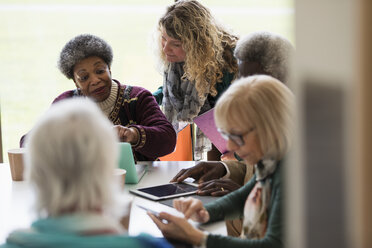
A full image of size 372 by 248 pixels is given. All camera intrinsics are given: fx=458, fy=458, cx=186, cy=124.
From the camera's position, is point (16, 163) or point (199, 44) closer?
point (16, 163)

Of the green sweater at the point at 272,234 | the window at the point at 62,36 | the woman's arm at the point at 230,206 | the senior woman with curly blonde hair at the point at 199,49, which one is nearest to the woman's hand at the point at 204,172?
the woman's arm at the point at 230,206

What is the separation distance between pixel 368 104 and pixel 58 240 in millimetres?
667

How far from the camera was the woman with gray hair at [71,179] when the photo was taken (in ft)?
2.79

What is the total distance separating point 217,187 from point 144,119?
2.84 ft

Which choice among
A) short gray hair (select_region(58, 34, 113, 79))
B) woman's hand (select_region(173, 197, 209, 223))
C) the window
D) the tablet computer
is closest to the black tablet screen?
the tablet computer

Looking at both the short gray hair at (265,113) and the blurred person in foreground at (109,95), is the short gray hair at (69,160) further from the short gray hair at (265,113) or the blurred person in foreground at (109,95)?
the blurred person in foreground at (109,95)

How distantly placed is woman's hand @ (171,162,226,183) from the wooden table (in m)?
0.09

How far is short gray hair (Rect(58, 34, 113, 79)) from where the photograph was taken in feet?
7.75

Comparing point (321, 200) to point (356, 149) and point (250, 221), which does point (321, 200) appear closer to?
point (356, 149)

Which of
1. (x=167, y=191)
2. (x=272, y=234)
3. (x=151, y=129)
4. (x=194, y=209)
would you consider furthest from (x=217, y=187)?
(x=151, y=129)

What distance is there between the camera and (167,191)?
1713 millimetres

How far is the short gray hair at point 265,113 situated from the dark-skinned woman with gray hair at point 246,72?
1.56 feet

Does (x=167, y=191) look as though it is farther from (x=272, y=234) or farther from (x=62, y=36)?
(x=62, y=36)

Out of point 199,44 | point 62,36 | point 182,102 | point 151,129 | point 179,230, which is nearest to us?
point 179,230
